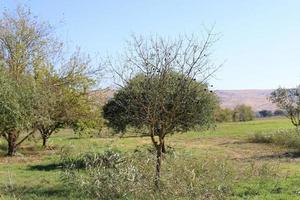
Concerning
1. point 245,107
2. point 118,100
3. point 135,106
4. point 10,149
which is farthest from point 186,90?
point 245,107

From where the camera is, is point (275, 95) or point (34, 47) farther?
point (275, 95)

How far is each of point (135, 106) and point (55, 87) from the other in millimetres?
15327

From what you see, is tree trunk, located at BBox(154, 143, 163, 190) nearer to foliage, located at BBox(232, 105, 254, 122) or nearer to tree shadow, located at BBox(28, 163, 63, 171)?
tree shadow, located at BBox(28, 163, 63, 171)

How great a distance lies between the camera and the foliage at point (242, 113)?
244 ft

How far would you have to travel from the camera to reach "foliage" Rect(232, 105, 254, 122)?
74375 mm

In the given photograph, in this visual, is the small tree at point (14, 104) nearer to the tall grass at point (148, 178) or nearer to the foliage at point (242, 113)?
the tall grass at point (148, 178)

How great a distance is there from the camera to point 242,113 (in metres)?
75.2

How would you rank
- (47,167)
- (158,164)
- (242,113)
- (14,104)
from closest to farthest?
(158,164) → (47,167) → (14,104) → (242,113)

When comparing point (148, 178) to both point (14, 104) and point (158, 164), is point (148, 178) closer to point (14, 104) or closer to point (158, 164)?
point (158, 164)

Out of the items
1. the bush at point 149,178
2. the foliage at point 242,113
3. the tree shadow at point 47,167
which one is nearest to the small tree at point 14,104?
the tree shadow at point 47,167

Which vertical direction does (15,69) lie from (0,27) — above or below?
below

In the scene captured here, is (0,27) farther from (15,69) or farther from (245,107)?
(245,107)

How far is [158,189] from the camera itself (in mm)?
9258

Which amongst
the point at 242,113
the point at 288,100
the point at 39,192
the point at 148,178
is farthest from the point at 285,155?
the point at 242,113
